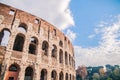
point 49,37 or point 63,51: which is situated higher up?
point 49,37

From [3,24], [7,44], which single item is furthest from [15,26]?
[7,44]

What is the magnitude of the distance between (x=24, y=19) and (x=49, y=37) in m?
4.21

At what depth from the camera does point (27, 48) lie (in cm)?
1541

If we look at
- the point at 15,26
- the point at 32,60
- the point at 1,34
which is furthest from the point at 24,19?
the point at 32,60

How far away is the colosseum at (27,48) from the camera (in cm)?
1398

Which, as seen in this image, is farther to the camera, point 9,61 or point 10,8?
point 10,8

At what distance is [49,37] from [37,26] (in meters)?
2.30

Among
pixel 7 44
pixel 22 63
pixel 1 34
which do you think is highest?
pixel 1 34

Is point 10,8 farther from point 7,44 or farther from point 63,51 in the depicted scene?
point 63,51

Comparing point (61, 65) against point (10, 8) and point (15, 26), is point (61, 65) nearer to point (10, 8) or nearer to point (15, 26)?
point (15, 26)

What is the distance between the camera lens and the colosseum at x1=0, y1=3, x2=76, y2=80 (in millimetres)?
13984

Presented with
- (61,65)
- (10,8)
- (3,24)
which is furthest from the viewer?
(61,65)

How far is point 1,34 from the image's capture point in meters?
16.8

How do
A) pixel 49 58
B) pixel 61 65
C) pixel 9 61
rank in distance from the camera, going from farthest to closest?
pixel 61 65, pixel 49 58, pixel 9 61
